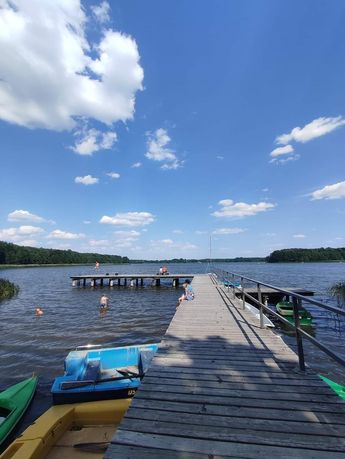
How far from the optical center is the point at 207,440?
2.64 metres

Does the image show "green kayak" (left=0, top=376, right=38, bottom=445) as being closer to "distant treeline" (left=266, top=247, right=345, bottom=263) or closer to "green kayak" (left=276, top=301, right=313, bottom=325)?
"green kayak" (left=276, top=301, right=313, bottom=325)

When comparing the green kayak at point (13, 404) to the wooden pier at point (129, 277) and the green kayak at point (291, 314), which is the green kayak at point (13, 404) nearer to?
the green kayak at point (291, 314)

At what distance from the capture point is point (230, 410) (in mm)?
3160

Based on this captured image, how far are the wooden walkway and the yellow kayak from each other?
4.59 ft

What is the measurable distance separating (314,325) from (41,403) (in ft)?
44.2

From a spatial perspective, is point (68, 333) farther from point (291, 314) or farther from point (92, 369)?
point (291, 314)

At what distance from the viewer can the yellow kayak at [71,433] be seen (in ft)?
13.7

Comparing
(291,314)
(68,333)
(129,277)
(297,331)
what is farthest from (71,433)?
(129,277)

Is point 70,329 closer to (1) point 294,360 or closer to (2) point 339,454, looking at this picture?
(1) point 294,360

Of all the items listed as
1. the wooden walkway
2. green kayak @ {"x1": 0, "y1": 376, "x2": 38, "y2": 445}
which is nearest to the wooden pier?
green kayak @ {"x1": 0, "y1": 376, "x2": 38, "y2": 445}

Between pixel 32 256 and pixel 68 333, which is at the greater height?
pixel 32 256

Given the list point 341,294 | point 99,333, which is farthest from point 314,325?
point 99,333

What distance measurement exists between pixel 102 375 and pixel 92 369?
270 millimetres

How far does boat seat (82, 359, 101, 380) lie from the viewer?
6.19 metres
